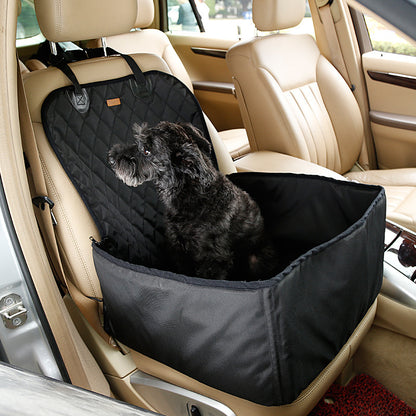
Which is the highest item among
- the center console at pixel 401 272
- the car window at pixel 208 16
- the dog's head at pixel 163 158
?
the car window at pixel 208 16

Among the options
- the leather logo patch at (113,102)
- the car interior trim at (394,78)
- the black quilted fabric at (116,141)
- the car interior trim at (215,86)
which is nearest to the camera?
the black quilted fabric at (116,141)

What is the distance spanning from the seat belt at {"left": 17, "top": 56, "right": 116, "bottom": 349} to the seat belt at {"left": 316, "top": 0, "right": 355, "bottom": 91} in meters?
2.09

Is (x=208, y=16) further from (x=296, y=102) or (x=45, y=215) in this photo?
(x=45, y=215)

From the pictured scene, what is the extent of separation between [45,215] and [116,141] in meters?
0.41

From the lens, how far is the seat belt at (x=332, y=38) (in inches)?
110

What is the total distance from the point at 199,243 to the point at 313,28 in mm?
1890

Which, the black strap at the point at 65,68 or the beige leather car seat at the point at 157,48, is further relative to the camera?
the beige leather car seat at the point at 157,48

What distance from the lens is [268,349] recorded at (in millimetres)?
1083

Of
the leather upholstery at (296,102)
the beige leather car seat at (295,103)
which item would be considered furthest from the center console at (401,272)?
the leather upholstery at (296,102)

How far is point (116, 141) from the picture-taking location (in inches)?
67.6

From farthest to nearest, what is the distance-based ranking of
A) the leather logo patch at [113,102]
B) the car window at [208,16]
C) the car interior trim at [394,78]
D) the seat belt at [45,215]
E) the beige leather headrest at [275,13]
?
the car window at [208,16], the car interior trim at [394,78], the beige leather headrest at [275,13], the leather logo patch at [113,102], the seat belt at [45,215]

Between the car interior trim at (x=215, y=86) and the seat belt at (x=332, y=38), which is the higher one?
the seat belt at (x=332, y=38)

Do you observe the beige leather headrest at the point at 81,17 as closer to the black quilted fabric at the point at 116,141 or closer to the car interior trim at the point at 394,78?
the black quilted fabric at the point at 116,141

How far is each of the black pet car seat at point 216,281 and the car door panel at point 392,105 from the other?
1365 mm
